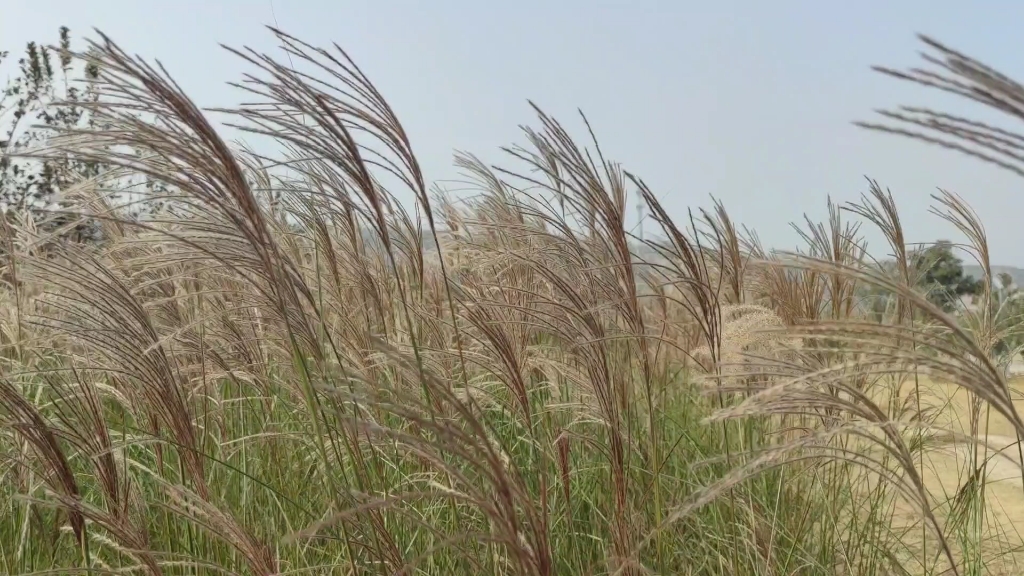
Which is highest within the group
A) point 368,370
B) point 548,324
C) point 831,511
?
point 548,324

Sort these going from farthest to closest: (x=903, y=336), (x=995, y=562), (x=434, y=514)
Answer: (x=995, y=562), (x=434, y=514), (x=903, y=336)

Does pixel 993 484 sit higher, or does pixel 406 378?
pixel 406 378

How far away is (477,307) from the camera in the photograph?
188 cm

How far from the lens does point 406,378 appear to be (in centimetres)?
204

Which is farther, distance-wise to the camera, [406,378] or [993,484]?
[993,484]

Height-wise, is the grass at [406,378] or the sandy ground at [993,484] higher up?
the grass at [406,378]

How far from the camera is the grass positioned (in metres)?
1.10

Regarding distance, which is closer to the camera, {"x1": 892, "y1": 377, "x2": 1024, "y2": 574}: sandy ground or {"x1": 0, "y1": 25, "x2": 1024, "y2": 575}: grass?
{"x1": 0, "y1": 25, "x2": 1024, "y2": 575}: grass

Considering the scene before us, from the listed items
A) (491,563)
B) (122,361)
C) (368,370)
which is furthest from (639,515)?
(122,361)

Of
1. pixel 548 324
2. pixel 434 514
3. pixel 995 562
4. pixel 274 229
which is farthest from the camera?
pixel 995 562

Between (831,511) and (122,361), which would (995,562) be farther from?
(122,361)

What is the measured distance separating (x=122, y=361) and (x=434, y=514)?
1175 millimetres

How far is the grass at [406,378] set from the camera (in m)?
1.10

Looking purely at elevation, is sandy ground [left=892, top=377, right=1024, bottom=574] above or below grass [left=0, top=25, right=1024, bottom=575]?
below
